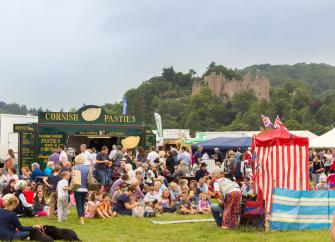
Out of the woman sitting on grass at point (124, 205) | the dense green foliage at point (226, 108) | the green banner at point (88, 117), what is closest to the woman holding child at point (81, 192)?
the woman sitting on grass at point (124, 205)

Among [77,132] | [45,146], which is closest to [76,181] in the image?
[45,146]

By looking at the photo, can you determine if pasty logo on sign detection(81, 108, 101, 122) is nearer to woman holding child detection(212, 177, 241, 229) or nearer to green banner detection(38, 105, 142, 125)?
green banner detection(38, 105, 142, 125)

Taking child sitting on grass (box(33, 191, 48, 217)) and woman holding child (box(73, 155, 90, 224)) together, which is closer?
A: woman holding child (box(73, 155, 90, 224))

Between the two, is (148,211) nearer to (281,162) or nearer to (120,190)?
(120,190)

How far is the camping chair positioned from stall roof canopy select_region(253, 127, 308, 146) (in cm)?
158

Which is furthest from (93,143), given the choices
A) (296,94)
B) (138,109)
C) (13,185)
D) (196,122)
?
(138,109)

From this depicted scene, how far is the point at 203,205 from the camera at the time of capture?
16.6m

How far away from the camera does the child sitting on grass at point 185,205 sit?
53.5 ft

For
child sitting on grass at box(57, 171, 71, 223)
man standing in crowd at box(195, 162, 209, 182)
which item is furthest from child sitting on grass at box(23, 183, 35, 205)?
man standing in crowd at box(195, 162, 209, 182)

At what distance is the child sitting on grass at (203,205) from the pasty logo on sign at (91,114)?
9.00 meters

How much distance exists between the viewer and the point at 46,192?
60.5 ft

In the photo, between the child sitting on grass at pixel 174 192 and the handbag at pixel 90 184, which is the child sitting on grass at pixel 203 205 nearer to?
the child sitting on grass at pixel 174 192

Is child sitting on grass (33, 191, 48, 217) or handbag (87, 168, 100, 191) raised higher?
handbag (87, 168, 100, 191)

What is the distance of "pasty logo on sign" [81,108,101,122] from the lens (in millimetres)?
24609
